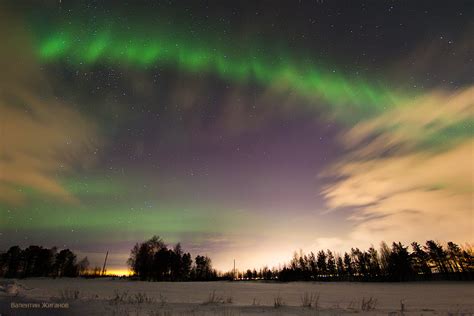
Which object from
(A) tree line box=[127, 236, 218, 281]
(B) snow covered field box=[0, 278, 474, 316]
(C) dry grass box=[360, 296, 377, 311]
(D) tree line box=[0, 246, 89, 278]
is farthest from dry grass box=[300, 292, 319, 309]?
(D) tree line box=[0, 246, 89, 278]

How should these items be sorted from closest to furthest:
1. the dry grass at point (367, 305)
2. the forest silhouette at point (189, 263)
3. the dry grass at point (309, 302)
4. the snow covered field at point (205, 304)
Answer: the snow covered field at point (205, 304)
the dry grass at point (367, 305)
the dry grass at point (309, 302)
the forest silhouette at point (189, 263)

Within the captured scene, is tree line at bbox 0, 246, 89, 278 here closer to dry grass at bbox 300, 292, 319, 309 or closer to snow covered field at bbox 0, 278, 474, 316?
snow covered field at bbox 0, 278, 474, 316

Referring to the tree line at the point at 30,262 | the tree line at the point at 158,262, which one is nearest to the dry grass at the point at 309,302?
the tree line at the point at 158,262

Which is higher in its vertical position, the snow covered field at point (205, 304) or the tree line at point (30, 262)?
the tree line at point (30, 262)

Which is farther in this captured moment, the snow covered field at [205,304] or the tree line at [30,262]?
the tree line at [30,262]

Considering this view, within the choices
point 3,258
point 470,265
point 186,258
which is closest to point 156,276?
point 186,258

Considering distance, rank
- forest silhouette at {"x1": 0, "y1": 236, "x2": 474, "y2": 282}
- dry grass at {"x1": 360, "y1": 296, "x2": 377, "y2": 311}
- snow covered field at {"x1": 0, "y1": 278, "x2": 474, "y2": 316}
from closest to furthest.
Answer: snow covered field at {"x1": 0, "y1": 278, "x2": 474, "y2": 316} → dry grass at {"x1": 360, "y1": 296, "x2": 377, "y2": 311} → forest silhouette at {"x1": 0, "y1": 236, "x2": 474, "y2": 282}

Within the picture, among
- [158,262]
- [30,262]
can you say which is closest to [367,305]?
[158,262]

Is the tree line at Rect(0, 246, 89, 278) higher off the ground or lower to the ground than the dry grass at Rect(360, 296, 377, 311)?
higher

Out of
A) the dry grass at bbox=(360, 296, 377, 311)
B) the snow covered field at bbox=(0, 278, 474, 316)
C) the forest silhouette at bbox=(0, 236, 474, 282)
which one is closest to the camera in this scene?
the snow covered field at bbox=(0, 278, 474, 316)

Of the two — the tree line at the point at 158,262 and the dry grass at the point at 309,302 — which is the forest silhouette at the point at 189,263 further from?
the dry grass at the point at 309,302

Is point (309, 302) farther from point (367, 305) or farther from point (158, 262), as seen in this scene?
point (158, 262)

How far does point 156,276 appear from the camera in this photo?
339 feet

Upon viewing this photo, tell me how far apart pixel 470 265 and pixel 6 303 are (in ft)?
454
